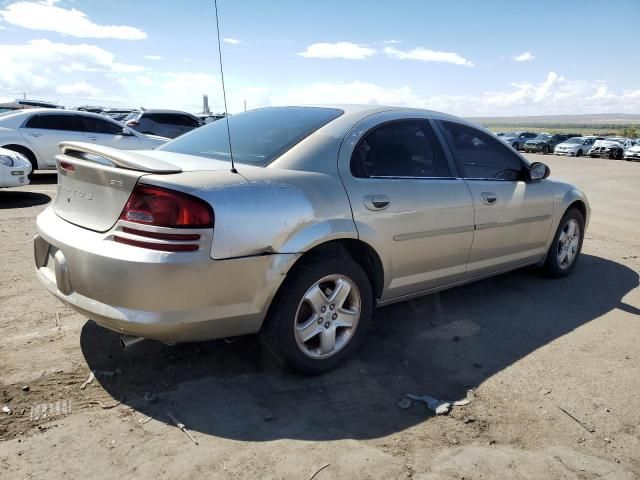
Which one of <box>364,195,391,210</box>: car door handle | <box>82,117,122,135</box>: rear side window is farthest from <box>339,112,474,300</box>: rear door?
<box>82,117,122,135</box>: rear side window

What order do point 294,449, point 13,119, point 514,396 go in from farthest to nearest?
point 13,119, point 514,396, point 294,449

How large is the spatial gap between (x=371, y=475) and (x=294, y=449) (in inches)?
15.0

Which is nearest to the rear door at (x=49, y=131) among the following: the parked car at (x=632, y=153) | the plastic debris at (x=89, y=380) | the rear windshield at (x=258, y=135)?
the rear windshield at (x=258, y=135)

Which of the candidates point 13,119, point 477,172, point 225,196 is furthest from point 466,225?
point 13,119

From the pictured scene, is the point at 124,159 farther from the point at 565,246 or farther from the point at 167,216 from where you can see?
the point at 565,246

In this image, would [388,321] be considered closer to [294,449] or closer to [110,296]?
[294,449]

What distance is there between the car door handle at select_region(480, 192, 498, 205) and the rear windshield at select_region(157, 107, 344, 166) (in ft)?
4.44

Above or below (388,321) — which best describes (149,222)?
above

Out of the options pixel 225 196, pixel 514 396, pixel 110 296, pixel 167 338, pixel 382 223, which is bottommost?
pixel 514 396

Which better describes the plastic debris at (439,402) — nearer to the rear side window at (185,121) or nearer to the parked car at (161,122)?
the parked car at (161,122)

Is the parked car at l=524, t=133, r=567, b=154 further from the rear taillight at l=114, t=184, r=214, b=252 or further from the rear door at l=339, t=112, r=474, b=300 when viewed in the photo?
the rear taillight at l=114, t=184, r=214, b=252

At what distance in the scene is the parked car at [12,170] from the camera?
7.97 metres

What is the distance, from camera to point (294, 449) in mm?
2393

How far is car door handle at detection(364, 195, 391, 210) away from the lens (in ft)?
10.4
